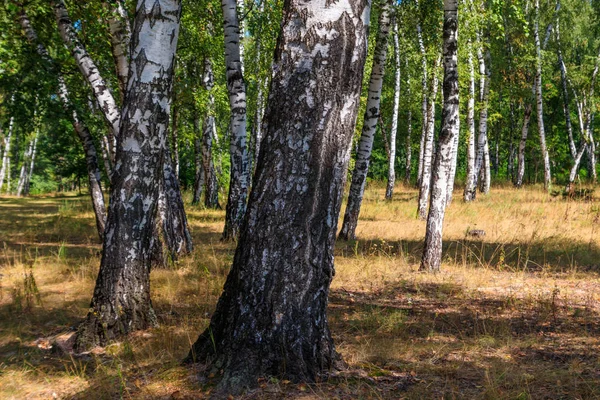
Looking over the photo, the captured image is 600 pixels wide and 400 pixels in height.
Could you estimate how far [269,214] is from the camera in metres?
3.16

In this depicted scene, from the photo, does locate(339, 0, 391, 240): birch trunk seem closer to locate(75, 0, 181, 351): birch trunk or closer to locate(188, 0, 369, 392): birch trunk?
locate(75, 0, 181, 351): birch trunk

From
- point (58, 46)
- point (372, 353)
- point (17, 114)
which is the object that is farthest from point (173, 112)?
point (372, 353)

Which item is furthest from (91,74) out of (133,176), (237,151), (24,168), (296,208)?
(24,168)

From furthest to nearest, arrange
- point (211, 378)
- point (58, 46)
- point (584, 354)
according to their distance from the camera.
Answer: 1. point (58, 46)
2. point (584, 354)
3. point (211, 378)

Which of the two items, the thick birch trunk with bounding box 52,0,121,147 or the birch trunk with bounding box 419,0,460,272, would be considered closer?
the birch trunk with bounding box 419,0,460,272

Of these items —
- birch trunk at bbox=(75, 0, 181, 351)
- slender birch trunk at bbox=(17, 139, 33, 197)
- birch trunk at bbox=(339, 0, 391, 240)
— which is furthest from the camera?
slender birch trunk at bbox=(17, 139, 33, 197)

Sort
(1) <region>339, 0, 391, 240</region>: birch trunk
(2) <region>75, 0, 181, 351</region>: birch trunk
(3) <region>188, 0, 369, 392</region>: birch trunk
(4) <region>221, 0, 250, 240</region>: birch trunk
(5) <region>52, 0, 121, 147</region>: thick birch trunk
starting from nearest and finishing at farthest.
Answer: (3) <region>188, 0, 369, 392</region>: birch trunk → (2) <region>75, 0, 181, 351</region>: birch trunk → (5) <region>52, 0, 121, 147</region>: thick birch trunk → (4) <region>221, 0, 250, 240</region>: birch trunk → (1) <region>339, 0, 391, 240</region>: birch trunk

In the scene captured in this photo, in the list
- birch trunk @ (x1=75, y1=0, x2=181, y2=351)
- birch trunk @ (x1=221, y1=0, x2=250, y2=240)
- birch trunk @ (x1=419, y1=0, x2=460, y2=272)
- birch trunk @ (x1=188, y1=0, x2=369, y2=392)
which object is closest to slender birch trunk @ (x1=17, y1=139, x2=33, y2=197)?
birch trunk @ (x1=221, y1=0, x2=250, y2=240)

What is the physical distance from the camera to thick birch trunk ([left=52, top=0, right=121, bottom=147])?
718 centimetres

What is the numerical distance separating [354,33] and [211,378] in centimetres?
250

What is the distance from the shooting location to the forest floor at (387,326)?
3301 millimetres

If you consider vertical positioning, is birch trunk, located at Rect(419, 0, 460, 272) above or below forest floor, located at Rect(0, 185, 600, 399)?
above

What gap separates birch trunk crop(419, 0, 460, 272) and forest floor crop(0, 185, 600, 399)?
16.4 inches

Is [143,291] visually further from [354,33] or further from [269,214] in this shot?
[354,33]
